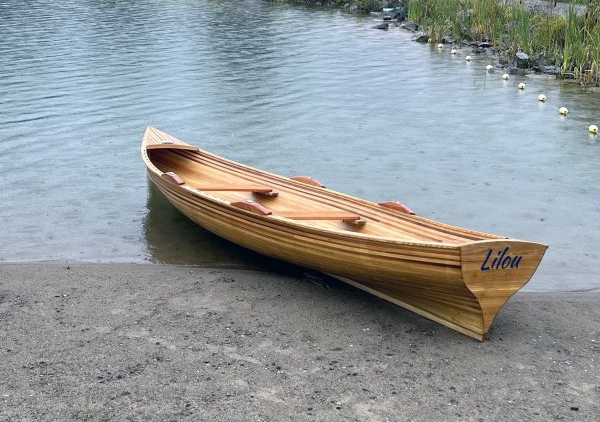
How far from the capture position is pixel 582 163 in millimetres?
11820

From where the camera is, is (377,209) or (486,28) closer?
(377,209)

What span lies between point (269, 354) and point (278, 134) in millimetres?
7788

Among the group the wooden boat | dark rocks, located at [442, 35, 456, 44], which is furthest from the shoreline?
dark rocks, located at [442, 35, 456, 44]

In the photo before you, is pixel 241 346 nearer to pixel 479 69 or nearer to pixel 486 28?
pixel 479 69

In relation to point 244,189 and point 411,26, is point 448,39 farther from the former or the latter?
point 244,189

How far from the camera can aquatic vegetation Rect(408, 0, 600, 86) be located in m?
17.4

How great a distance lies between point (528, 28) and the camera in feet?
65.7

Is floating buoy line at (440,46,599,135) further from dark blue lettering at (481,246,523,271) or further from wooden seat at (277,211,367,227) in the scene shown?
dark blue lettering at (481,246,523,271)

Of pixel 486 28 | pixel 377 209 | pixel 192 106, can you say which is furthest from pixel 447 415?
pixel 486 28

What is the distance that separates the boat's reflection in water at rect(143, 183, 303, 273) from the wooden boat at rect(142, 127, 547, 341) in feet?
0.74

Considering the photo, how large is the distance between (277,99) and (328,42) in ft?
27.2

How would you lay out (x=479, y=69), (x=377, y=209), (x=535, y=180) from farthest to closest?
(x=479, y=69)
(x=535, y=180)
(x=377, y=209)

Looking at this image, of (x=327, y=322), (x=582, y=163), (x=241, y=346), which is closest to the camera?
(x=241, y=346)

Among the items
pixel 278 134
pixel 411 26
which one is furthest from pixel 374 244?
pixel 411 26
